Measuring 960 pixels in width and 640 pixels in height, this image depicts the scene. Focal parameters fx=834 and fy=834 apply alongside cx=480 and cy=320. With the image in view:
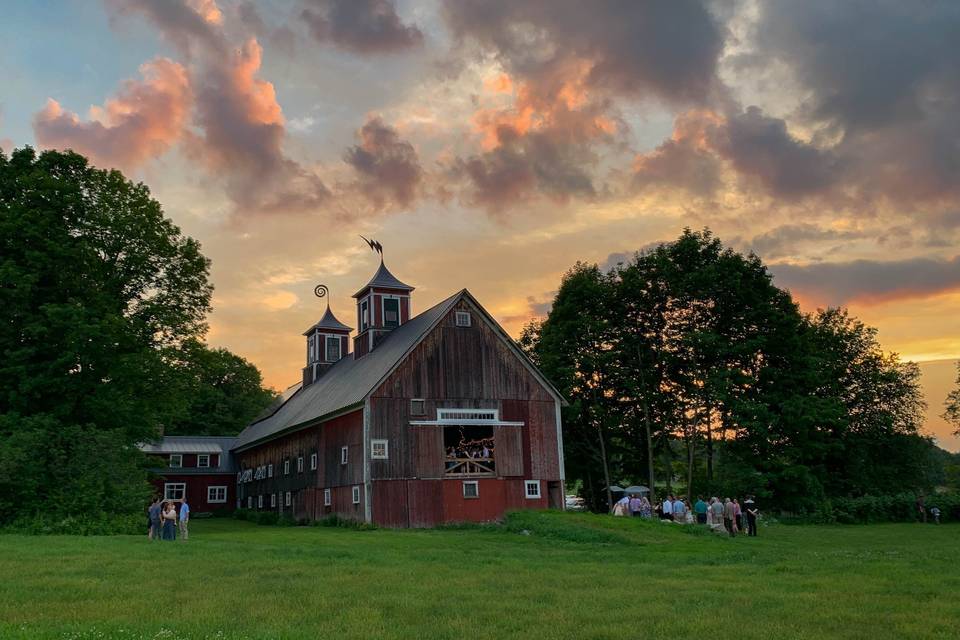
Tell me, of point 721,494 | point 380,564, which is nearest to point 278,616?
point 380,564

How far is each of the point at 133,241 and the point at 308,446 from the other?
47.9 feet

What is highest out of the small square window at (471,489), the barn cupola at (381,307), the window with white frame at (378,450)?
the barn cupola at (381,307)

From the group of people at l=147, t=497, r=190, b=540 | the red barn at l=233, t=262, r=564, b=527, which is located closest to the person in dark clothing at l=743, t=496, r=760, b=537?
the red barn at l=233, t=262, r=564, b=527

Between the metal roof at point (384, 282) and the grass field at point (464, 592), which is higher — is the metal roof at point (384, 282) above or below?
above

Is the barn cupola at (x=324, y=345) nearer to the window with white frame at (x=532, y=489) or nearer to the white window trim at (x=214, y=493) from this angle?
the white window trim at (x=214, y=493)

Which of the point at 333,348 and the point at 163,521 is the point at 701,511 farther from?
the point at 333,348

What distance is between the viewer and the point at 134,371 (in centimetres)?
3666

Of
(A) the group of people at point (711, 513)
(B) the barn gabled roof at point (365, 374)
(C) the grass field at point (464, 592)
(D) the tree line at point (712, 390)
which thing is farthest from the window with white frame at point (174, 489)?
(C) the grass field at point (464, 592)

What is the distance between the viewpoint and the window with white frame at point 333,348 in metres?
64.8

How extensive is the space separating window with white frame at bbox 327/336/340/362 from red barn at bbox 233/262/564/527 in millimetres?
18626

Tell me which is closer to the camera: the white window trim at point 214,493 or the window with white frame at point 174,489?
the window with white frame at point 174,489

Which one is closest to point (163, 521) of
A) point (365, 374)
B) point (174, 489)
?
point (365, 374)

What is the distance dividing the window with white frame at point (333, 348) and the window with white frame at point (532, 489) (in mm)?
28215

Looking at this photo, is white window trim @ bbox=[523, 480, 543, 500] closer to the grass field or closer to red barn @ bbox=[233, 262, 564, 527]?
red barn @ bbox=[233, 262, 564, 527]
